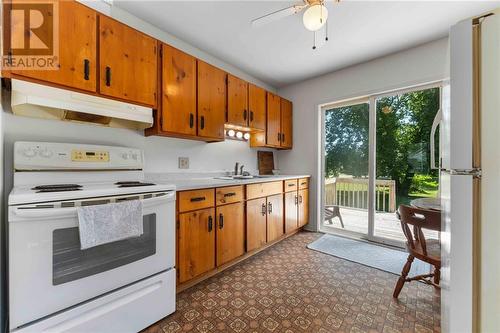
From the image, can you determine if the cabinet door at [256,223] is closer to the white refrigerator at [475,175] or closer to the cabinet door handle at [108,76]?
the cabinet door handle at [108,76]

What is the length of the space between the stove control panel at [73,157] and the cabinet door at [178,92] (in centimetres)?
41

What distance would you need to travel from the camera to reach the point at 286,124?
361cm

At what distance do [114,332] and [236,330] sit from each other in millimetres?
746

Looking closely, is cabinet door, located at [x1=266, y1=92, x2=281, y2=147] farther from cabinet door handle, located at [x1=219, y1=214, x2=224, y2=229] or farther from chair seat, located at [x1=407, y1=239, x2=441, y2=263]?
chair seat, located at [x1=407, y1=239, x2=441, y2=263]

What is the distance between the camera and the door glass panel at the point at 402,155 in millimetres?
2637

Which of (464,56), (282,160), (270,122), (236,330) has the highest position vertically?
(270,122)

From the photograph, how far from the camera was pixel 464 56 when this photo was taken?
2.73ft

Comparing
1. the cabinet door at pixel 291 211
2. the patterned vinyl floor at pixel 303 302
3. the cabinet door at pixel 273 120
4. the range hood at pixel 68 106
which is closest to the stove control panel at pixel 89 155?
the range hood at pixel 68 106

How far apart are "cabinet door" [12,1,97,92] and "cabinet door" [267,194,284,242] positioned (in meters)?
2.11

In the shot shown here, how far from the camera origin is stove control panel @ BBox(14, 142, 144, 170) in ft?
4.68

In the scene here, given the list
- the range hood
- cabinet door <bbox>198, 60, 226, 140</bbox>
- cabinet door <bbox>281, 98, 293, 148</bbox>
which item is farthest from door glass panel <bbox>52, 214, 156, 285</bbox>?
cabinet door <bbox>281, 98, 293, 148</bbox>

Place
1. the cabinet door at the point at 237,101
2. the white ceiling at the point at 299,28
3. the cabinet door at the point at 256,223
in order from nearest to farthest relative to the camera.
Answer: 1. the white ceiling at the point at 299,28
2. the cabinet door at the point at 256,223
3. the cabinet door at the point at 237,101

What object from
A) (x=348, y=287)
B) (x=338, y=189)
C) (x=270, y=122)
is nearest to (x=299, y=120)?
(x=270, y=122)

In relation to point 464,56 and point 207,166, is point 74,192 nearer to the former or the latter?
point 207,166
